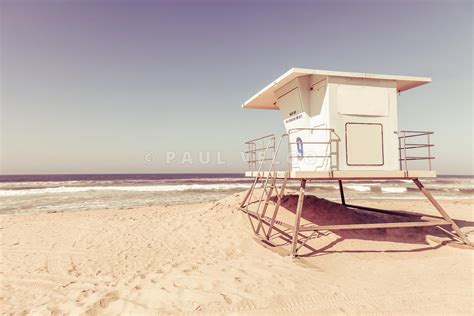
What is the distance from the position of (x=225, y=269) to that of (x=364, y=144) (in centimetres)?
560

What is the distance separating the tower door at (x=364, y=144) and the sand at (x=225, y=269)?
8.62 feet

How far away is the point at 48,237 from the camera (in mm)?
10242

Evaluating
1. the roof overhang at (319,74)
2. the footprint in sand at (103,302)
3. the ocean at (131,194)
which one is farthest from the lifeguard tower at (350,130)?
the ocean at (131,194)

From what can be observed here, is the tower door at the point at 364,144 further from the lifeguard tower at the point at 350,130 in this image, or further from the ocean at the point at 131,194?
the ocean at the point at 131,194

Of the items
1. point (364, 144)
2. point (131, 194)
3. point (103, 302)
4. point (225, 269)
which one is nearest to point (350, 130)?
point (364, 144)

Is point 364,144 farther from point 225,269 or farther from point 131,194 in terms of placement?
point 131,194

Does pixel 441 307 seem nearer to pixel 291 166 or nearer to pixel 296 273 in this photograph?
pixel 296 273

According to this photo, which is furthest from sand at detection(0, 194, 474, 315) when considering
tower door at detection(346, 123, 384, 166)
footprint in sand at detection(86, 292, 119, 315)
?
tower door at detection(346, 123, 384, 166)

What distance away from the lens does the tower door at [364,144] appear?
841 cm

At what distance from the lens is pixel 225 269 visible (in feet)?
20.0

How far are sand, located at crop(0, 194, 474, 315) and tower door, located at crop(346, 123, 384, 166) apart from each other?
263 cm

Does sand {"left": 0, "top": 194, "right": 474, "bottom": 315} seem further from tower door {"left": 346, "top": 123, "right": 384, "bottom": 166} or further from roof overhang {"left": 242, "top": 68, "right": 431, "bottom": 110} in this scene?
roof overhang {"left": 242, "top": 68, "right": 431, "bottom": 110}

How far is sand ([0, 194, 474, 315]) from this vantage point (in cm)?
466

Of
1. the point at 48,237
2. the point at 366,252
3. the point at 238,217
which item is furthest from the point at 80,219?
the point at 366,252
